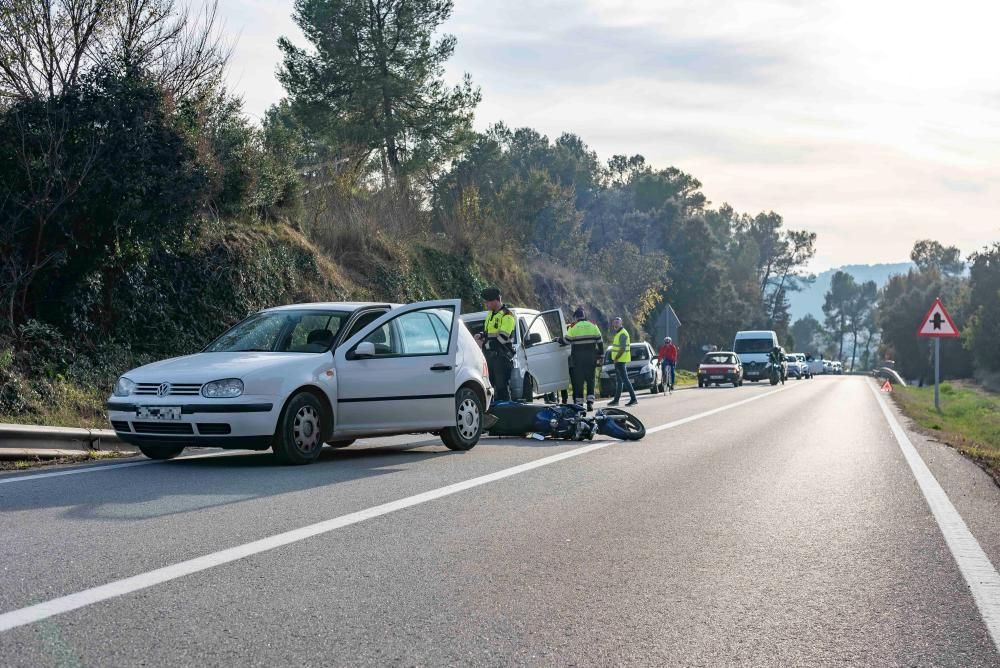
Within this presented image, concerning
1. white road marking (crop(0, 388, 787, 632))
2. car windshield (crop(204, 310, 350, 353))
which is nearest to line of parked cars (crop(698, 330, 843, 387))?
car windshield (crop(204, 310, 350, 353))

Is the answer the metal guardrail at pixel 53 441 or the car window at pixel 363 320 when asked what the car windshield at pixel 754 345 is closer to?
the car window at pixel 363 320

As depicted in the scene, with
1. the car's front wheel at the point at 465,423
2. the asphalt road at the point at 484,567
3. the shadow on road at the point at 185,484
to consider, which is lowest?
the asphalt road at the point at 484,567

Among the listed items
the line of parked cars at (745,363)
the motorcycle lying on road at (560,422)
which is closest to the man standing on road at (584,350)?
the motorcycle lying on road at (560,422)

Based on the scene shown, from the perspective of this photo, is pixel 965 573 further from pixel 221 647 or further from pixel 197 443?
pixel 197 443

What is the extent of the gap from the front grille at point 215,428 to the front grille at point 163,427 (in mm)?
100

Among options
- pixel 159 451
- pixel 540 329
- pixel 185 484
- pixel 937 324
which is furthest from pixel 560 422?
pixel 937 324

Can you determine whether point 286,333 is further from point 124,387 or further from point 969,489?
point 969,489

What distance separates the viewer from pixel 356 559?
6250mm

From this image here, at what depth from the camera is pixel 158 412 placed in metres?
10.4

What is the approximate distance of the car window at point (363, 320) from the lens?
11.8 meters

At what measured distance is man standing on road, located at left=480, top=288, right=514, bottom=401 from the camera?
53.1ft

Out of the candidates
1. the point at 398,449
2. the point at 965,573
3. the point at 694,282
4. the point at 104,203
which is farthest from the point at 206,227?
the point at 694,282

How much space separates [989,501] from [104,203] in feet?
38.5

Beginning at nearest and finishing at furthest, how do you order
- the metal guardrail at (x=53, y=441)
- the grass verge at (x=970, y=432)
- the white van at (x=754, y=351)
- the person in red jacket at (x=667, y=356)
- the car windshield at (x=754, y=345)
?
the metal guardrail at (x=53, y=441) < the grass verge at (x=970, y=432) < the person in red jacket at (x=667, y=356) < the white van at (x=754, y=351) < the car windshield at (x=754, y=345)
